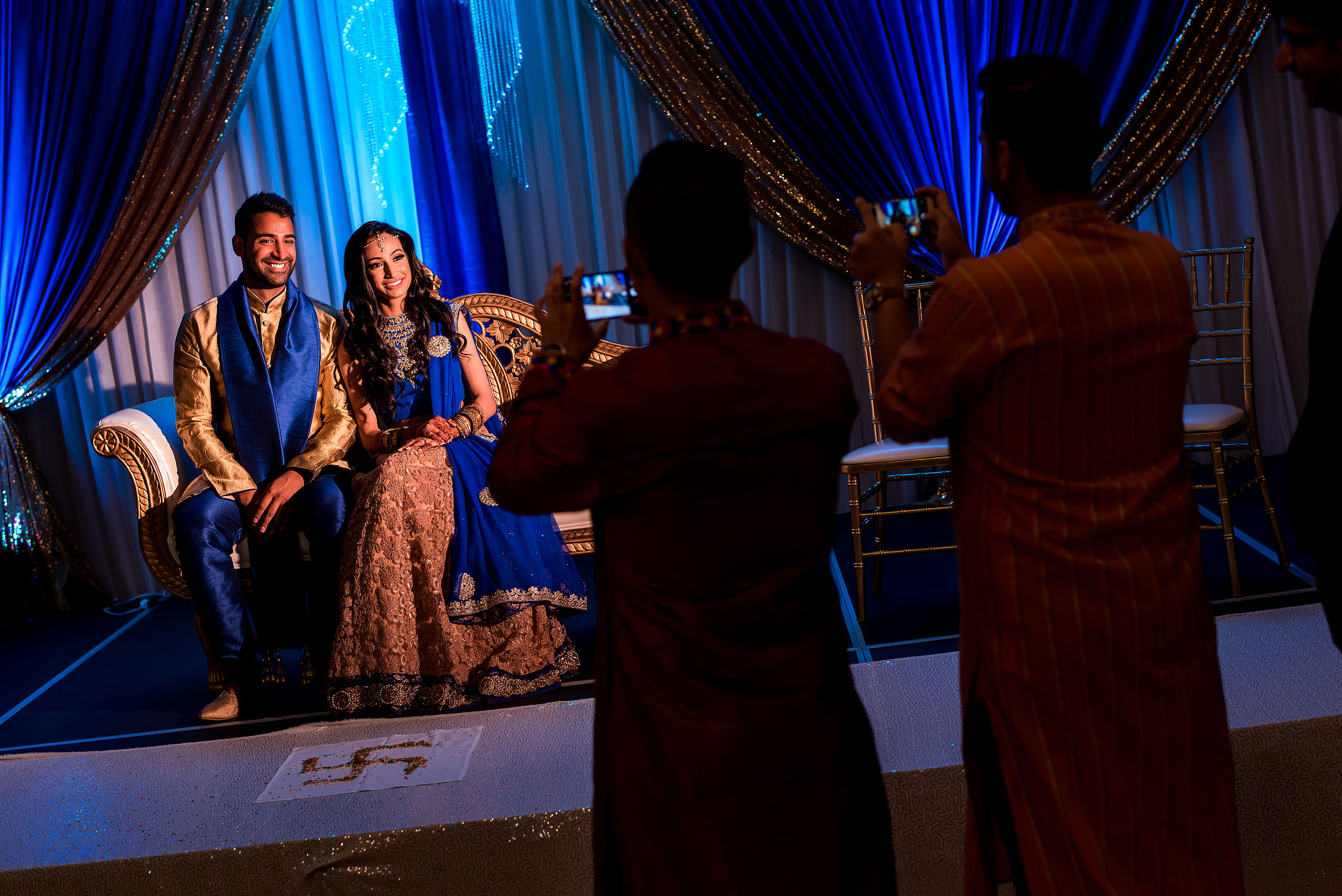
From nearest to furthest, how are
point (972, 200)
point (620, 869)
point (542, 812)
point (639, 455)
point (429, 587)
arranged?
point (639, 455), point (620, 869), point (542, 812), point (429, 587), point (972, 200)

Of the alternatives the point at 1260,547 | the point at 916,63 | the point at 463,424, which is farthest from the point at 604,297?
the point at 916,63

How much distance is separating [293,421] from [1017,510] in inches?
95.7

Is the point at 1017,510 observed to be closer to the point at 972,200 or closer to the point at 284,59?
the point at 972,200

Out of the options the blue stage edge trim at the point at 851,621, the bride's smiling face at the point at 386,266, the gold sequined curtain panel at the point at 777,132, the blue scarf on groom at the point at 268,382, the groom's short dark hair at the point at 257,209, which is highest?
the gold sequined curtain panel at the point at 777,132

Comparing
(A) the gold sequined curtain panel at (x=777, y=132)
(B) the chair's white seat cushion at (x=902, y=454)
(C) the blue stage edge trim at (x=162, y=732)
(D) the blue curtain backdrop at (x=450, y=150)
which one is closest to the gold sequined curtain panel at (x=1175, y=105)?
(A) the gold sequined curtain panel at (x=777, y=132)

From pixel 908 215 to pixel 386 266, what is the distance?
2.03 m

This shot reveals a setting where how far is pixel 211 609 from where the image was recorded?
9.49 ft

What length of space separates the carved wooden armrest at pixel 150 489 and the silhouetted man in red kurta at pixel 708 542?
2.27 m

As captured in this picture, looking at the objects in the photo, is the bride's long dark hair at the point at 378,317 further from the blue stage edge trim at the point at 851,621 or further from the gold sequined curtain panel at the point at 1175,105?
the gold sequined curtain panel at the point at 1175,105

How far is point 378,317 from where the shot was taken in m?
3.14

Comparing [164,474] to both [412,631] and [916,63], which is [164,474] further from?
[916,63]

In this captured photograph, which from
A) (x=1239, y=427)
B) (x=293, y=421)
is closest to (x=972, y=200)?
(x=1239, y=427)

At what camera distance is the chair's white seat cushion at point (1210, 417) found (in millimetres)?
2955

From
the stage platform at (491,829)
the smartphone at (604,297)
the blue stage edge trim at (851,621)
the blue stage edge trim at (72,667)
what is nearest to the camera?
the smartphone at (604,297)
